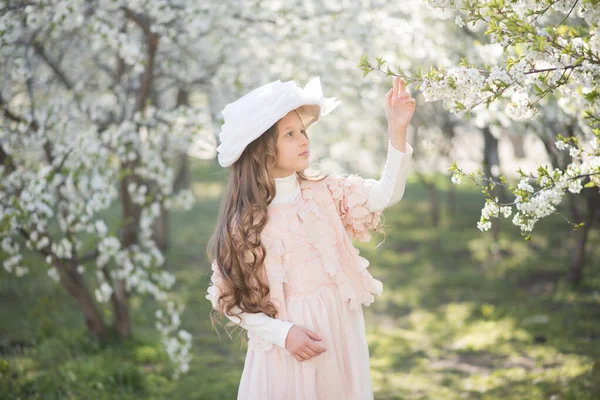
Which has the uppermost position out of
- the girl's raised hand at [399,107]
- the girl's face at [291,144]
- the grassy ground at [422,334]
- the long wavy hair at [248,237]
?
the girl's raised hand at [399,107]

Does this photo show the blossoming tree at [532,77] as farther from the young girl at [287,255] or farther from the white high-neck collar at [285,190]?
the white high-neck collar at [285,190]

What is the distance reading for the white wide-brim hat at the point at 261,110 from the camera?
7.36 feet

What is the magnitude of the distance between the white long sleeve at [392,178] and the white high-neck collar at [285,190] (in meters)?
0.32

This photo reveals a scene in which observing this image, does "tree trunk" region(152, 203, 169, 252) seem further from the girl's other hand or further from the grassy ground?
the girl's other hand

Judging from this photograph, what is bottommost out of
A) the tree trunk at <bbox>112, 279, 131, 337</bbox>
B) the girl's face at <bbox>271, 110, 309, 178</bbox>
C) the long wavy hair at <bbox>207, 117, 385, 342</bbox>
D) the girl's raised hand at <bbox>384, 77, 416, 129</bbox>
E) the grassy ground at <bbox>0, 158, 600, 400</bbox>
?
the grassy ground at <bbox>0, 158, 600, 400</bbox>

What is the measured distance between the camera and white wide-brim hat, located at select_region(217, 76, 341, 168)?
224 cm

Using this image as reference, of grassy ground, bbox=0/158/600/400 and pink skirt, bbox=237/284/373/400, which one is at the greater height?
pink skirt, bbox=237/284/373/400

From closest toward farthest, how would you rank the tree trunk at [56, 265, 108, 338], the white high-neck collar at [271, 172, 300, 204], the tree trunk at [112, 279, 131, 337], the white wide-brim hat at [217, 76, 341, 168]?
1. the white wide-brim hat at [217, 76, 341, 168]
2. the white high-neck collar at [271, 172, 300, 204]
3. the tree trunk at [56, 265, 108, 338]
4. the tree trunk at [112, 279, 131, 337]

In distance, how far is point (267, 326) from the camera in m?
2.28

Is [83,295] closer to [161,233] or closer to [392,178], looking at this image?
[392,178]

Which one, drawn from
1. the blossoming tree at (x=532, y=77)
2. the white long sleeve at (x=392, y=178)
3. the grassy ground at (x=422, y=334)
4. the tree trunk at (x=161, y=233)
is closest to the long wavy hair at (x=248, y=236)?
the white long sleeve at (x=392, y=178)

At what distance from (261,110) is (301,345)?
85cm

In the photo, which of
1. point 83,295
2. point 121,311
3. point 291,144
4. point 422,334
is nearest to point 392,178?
point 291,144

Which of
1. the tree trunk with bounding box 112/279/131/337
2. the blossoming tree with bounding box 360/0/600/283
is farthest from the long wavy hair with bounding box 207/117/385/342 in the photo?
the tree trunk with bounding box 112/279/131/337
